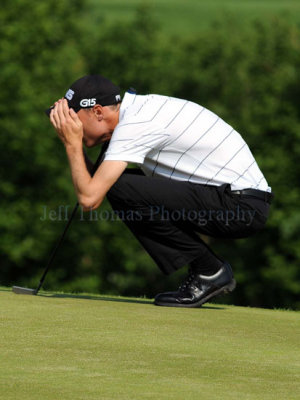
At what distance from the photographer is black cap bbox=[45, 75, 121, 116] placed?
556 cm

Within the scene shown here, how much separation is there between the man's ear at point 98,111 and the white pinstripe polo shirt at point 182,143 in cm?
13

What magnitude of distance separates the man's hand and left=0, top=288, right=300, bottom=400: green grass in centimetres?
102

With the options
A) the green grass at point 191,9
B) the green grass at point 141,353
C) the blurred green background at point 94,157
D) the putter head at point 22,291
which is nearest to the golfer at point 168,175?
→ the green grass at point 141,353

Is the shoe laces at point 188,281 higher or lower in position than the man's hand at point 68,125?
lower

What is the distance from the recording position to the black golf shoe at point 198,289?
5809 millimetres

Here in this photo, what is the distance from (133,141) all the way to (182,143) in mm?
386

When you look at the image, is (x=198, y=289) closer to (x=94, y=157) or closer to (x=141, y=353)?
(x=141, y=353)

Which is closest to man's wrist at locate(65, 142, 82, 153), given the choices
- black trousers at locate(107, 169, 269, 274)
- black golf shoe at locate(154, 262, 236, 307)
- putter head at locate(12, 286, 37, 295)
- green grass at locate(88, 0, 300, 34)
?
black trousers at locate(107, 169, 269, 274)

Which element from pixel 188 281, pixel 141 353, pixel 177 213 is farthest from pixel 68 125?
pixel 141 353

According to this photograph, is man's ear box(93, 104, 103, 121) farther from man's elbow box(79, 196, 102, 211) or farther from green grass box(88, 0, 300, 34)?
green grass box(88, 0, 300, 34)

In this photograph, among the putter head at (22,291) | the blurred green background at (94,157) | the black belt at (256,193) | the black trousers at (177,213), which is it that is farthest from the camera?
the blurred green background at (94,157)

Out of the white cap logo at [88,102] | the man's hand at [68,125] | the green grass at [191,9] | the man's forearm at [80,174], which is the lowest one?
the green grass at [191,9]

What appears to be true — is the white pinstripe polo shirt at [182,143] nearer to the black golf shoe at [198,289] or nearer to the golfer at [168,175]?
the golfer at [168,175]

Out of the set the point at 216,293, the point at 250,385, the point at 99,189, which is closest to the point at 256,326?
the point at 216,293
